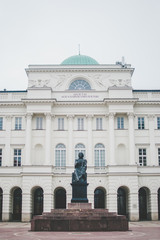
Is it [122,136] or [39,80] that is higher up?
[39,80]

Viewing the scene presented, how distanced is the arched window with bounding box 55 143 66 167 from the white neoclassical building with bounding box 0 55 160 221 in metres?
0.12

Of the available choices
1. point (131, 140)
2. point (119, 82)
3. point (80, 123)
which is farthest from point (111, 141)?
point (119, 82)

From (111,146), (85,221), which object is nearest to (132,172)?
(111,146)

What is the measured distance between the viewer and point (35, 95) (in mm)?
44938

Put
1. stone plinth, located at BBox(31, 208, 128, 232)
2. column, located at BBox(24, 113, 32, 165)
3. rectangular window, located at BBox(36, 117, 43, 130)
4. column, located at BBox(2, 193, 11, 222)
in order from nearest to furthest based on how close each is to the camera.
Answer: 1. stone plinth, located at BBox(31, 208, 128, 232)
2. column, located at BBox(2, 193, 11, 222)
3. column, located at BBox(24, 113, 32, 165)
4. rectangular window, located at BBox(36, 117, 43, 130)

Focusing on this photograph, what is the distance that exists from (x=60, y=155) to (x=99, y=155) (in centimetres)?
484

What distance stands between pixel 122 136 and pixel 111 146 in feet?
7.28

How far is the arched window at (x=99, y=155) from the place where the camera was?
1729 inches

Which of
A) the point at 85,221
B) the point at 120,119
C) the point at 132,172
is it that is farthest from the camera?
the point at 120,119

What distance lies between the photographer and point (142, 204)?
45.3 m

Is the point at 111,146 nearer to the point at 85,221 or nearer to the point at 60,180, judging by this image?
the point at 60,180

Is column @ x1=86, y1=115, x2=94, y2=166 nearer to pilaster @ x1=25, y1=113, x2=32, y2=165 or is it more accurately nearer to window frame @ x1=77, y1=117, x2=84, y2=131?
window frame @ x1=77, y1=117, x2=84, y2=131

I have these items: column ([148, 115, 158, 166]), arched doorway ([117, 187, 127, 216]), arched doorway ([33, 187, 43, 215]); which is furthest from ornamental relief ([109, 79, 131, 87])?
arched doorway ([33, 187, 43, 215])

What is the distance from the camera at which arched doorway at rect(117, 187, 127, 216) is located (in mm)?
44550
